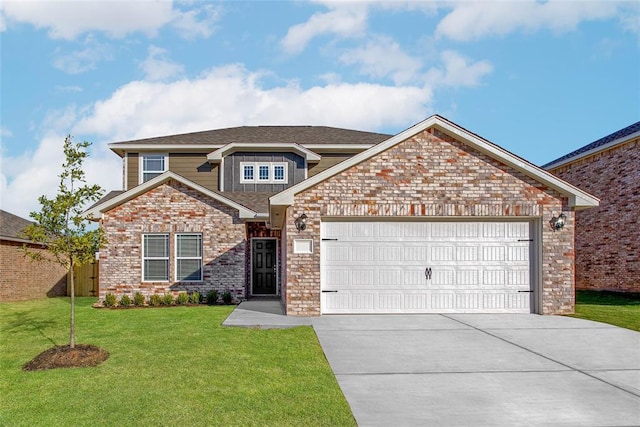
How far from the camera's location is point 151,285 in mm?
16453

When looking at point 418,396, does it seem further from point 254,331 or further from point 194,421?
point 254,331

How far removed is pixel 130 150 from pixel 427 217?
1440 cm

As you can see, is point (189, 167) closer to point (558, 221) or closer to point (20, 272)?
point (20, 272)

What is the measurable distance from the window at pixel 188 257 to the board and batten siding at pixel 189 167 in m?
4.76

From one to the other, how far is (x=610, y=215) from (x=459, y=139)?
1069cm

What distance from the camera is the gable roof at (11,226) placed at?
64.6ft

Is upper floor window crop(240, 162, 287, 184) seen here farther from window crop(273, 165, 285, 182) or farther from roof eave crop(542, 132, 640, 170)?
roof eave crop(542, 132, 640, 170)

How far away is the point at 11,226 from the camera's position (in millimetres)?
21469

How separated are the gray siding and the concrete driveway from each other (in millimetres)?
10318

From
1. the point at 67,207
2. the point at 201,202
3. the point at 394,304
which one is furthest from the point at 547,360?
the point at 201,202

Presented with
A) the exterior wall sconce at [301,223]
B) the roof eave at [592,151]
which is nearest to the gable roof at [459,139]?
the exterior wall sconce at [301,223]

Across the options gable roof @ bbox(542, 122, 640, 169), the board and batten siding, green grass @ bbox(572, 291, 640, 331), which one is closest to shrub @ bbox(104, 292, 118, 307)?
the board and batten siding

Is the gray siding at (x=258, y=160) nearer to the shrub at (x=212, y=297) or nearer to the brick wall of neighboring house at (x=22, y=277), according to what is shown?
the shrub at (x=212, y=297)

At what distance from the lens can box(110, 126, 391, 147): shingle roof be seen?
2123cm
